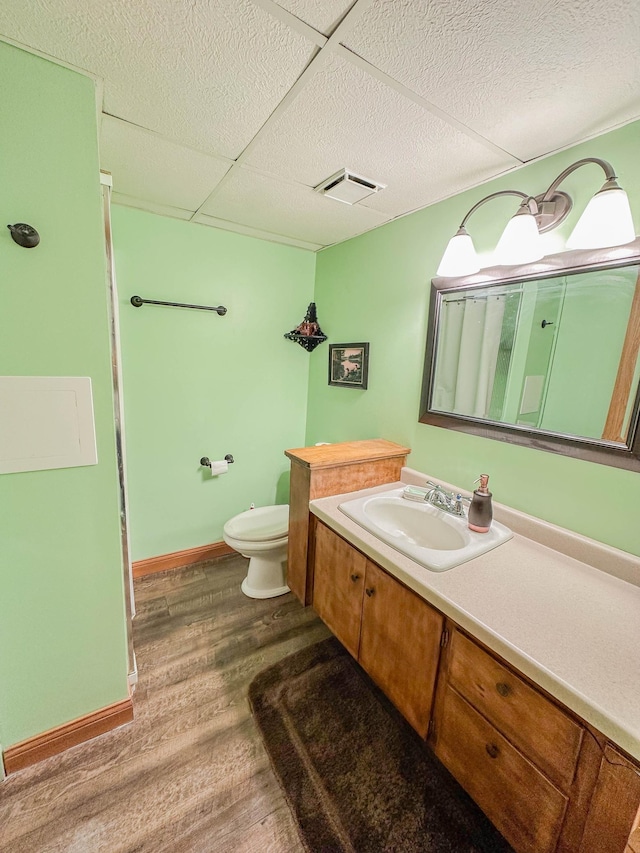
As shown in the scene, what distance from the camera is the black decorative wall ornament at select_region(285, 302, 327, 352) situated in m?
2.33

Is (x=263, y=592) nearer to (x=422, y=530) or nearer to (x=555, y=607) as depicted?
(x=422, y=530)

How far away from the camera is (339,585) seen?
1414mm

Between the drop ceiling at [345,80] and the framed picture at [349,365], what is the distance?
86 centimetres

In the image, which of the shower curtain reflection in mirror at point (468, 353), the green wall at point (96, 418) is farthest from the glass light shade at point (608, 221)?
the green wall at point (96, 418)

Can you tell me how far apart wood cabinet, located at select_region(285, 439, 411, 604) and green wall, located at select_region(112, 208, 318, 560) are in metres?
0.83

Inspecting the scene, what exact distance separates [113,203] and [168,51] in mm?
1172

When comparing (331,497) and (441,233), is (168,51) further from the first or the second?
(331,497)

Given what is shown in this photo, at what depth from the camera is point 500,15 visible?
28.1 inches

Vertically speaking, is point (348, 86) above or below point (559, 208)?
above

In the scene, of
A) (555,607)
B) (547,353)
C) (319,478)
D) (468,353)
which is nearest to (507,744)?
(555,607)

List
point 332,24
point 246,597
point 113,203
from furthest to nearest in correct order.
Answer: point 246,597 < point 113,203 < point 332,24

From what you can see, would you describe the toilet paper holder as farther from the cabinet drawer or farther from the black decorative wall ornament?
the cabinet drawer

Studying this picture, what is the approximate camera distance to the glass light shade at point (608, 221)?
920 millimetres

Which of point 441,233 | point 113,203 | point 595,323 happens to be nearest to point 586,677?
point 595,323
